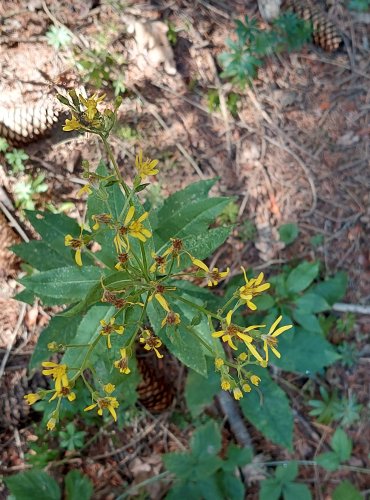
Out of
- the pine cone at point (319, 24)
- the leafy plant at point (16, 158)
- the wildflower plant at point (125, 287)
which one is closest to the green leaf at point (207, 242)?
the wildflower plant at point (125, 287)

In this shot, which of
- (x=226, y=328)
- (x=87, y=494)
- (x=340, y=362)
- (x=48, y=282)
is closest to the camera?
(x=226, y=328)

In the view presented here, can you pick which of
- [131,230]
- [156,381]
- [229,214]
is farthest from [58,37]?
[156,381]

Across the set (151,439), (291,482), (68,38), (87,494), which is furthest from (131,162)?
(291,482)

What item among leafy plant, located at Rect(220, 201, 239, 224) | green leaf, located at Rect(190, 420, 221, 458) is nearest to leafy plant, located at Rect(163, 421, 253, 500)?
green leaf, located at Rect(190, 420, 221, 458)

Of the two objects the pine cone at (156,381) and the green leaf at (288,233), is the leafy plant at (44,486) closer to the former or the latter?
the pine cone at (156,381)

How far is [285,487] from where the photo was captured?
131 inches

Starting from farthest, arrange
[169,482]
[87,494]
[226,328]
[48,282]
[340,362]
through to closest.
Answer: [340,362], [169,482], [87,494], [48,282], [226,328]

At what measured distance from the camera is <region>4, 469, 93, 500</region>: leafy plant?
300 cm

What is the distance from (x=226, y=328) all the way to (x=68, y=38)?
2481 mm

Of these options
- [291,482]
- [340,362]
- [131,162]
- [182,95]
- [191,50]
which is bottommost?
[291,482]

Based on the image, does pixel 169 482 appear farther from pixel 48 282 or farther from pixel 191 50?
pixel 191 50

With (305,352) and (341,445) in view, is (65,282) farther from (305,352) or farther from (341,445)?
(341,445)

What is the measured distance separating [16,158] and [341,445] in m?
2.79

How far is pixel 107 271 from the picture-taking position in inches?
94.7
